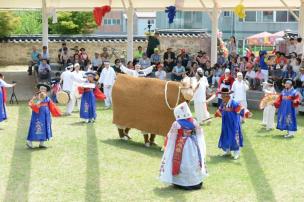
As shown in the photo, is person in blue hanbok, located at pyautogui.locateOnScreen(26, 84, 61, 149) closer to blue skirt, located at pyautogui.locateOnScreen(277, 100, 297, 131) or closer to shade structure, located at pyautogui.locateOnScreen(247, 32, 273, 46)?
blue skirt, located at pyautogui.locateOnScreen(277, 100, 297, 131)

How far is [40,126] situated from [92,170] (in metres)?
1.92

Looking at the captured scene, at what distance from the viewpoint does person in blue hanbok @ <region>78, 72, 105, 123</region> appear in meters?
14.6

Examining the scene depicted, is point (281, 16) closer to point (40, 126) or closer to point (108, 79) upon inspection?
point (108, 79)

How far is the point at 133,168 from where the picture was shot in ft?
34.9

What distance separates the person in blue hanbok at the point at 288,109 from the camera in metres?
13.3

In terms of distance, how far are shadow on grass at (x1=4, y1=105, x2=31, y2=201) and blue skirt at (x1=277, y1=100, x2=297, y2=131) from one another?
535 cm

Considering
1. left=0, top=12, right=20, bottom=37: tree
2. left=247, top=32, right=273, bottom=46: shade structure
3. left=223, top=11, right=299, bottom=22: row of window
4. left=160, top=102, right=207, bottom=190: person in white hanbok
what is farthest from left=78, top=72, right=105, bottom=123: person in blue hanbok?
left=223, top=11, right=299, bottom=22: row of window

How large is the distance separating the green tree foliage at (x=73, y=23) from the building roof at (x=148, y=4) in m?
9.25

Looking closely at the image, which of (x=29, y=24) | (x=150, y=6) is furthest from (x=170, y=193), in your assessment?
(x=29, y=24)

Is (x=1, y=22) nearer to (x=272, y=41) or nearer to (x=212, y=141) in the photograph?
(x=272, y=41)

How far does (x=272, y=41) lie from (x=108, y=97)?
16.6 meters

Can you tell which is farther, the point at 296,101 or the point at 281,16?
the point at 281,16

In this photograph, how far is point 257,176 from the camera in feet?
33.3

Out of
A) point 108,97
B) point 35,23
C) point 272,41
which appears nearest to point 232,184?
point 108,97
